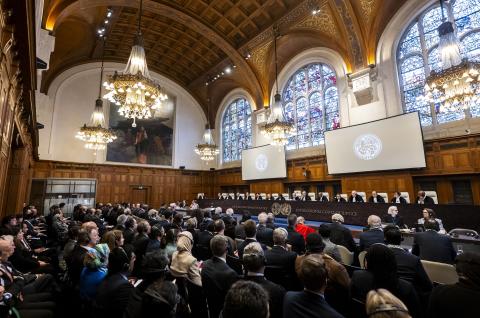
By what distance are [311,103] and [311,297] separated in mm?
12546

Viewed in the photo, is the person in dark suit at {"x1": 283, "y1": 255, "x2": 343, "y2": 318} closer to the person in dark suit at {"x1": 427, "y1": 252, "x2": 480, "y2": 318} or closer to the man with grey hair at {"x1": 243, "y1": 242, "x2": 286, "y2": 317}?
the man with grey hair at {"x1": 243, "y1": 242, "x2": 286, "y2": 317}

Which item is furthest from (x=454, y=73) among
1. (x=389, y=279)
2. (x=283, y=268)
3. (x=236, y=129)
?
(x=236, y=129)

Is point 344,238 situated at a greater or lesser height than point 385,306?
lesser

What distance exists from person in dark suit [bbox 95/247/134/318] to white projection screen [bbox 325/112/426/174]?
9825 mm

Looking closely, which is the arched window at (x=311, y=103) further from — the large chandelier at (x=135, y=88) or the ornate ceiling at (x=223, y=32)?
the large chandelier at (x=135, y=88)

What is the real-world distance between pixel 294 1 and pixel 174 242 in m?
11.3

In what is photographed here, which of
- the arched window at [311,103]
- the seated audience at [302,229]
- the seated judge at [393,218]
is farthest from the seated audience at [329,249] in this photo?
the arched window at [311,103]

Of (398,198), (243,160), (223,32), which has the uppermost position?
(223,32)

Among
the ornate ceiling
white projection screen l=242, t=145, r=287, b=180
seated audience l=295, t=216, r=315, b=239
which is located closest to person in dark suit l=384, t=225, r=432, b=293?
seated audience l=295, t=216, r=315, b=239

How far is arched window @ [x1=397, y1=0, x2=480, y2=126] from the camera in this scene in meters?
8.15

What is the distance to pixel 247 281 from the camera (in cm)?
117

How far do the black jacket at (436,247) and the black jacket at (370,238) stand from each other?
0.51 metres

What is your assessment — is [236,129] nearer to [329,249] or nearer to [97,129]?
[97,129]

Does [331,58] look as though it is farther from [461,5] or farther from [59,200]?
[59,200]
